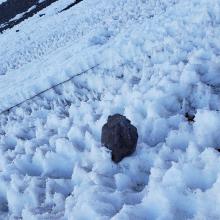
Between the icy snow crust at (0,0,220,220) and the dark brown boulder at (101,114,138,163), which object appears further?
the dark brown boulder at (101,114,138,163)

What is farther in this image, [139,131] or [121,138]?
[139,131]

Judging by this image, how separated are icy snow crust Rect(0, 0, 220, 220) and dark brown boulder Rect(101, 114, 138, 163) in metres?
0.08

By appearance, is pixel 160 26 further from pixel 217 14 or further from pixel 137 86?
pixel 137 86

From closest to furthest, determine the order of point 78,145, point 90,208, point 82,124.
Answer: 1. point 90,208
2. point 78,145
3. point 82,124

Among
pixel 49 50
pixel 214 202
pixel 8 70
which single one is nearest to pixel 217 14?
pixel 214 202

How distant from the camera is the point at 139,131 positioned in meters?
4.25

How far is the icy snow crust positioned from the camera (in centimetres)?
319

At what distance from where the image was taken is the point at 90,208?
10.6 feet

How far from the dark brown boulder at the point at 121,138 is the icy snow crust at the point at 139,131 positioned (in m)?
0.08

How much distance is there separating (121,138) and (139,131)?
1.18 feet

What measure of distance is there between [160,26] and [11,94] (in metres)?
2.87

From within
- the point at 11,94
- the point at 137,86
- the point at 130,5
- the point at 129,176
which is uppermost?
the point at 129,176

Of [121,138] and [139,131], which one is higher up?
[121,138]

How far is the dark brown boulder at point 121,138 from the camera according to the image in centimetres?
395
